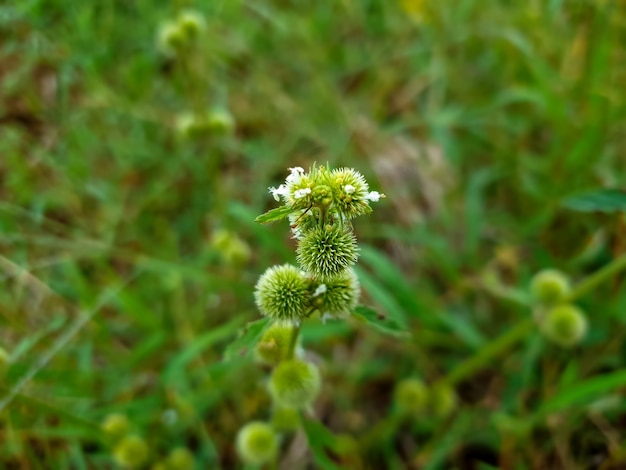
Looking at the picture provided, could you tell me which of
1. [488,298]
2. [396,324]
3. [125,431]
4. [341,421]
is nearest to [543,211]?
[488,298]

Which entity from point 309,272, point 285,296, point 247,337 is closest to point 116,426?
point 247,337

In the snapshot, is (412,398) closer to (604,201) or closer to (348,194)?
(604,201)

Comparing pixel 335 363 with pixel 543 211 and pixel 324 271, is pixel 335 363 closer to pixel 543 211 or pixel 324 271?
pixel 543 211

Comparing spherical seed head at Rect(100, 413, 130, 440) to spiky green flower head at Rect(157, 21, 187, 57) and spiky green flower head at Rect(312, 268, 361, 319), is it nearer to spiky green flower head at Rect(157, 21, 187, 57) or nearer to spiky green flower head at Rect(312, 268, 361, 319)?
spiky green flower head at Rect(312, 268, 361, 319)

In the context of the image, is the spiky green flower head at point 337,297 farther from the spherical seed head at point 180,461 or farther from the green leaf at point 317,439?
the spherical seed head at point 180,461

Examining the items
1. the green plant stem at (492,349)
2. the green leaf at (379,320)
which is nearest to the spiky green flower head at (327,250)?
the green leaf at (379,320)

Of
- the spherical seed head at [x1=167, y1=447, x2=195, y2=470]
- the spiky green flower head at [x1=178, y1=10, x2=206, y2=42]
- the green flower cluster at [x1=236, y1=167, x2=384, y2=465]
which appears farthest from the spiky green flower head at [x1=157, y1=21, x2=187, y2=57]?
the spherical seed head at [x1=167, y1=447, x2=195, y2=470]
